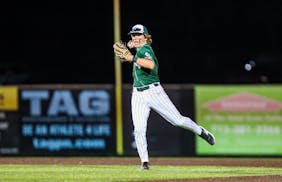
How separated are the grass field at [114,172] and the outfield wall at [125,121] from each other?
2970mm

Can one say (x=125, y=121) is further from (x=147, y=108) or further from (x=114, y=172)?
(x=147, y=108)

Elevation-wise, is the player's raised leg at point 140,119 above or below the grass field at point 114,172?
above

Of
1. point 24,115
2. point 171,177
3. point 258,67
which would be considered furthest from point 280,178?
point 258,67

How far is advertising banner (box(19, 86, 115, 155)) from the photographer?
1655cm

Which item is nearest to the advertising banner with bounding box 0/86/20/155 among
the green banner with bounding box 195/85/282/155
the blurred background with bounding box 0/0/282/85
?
the green banner with bounding box 195/85/282/155

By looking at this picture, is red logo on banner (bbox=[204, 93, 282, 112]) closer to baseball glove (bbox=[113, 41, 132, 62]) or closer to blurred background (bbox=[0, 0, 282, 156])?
blurred background (bbox=[0, 0, 282, 156])

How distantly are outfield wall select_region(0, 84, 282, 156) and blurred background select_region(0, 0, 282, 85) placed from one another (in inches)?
233

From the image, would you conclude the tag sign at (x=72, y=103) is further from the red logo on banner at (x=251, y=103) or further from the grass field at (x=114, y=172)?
the grass field at (x=114, y=172)

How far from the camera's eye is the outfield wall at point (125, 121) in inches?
640

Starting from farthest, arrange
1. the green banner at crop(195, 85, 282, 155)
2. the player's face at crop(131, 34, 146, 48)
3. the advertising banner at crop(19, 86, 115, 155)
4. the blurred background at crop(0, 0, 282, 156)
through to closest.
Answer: the blurred background at crop(0, 0, 282, 156) < the advertising banner at crop(19, 86, 115, 155) < the green banner at crop(195, 85, 282, 155) < the player's face at crop(131, 34, 146, 48)

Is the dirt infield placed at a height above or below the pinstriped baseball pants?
below

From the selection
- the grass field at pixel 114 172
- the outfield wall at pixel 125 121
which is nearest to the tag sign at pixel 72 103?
the outfield wall at pixel 125 121

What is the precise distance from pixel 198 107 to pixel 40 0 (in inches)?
342

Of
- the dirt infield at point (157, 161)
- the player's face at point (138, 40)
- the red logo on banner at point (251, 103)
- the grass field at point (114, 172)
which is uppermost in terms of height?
the player's face at point (138, 40)
